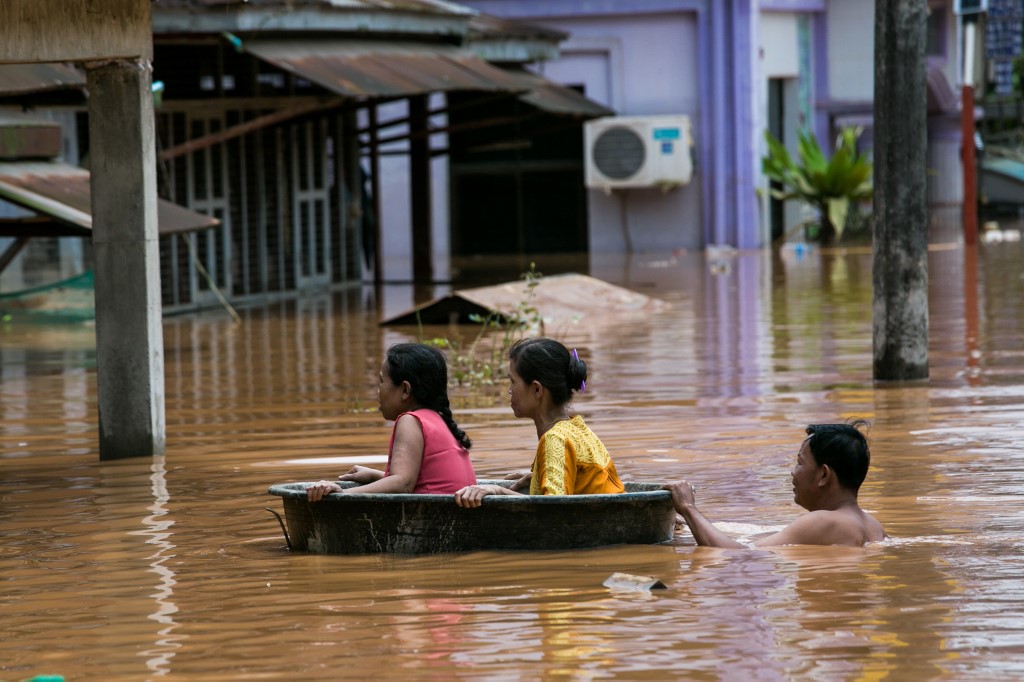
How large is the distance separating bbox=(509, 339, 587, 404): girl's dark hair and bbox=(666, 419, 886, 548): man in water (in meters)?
0.54

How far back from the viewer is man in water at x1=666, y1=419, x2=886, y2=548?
6.68m

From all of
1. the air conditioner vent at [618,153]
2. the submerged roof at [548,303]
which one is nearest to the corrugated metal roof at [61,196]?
the submerged roof at [548,303]

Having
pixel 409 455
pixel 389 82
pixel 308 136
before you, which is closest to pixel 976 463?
pixel 409 455

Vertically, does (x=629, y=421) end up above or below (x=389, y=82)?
below

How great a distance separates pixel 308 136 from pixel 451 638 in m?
20.2

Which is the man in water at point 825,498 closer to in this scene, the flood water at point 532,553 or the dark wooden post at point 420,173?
the flood water at point 532,553

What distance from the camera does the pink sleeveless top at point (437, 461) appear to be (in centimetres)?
692

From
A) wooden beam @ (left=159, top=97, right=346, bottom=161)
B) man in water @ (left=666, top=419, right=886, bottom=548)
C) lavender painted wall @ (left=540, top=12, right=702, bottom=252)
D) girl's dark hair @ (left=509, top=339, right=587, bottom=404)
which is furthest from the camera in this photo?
lavender painted wall @ (left=540, top=12, right=702, bottom=252)

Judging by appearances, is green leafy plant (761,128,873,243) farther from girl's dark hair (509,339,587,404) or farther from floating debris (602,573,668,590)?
floating debris (602,573,668,590)

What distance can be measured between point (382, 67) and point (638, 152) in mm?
12954

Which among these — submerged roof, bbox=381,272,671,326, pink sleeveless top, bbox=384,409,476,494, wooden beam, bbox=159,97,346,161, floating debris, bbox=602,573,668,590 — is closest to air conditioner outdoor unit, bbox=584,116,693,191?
wooden beam, bbox=159,97,346,161

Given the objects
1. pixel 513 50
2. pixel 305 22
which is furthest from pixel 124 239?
pixel 513 50

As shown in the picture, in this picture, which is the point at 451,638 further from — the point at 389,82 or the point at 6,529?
the point at 389,82

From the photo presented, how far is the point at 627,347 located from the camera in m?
15.5
